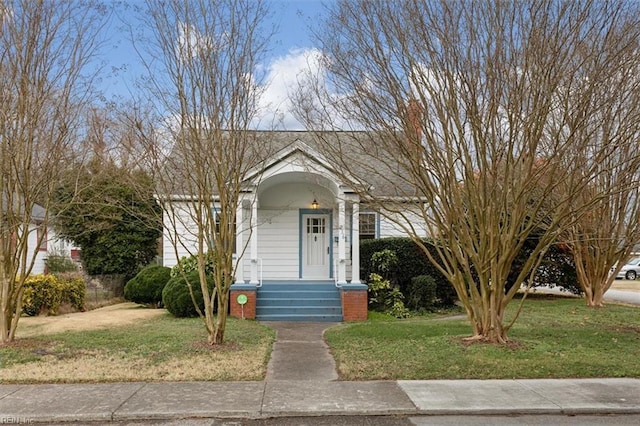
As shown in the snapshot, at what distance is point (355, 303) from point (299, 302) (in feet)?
5.09

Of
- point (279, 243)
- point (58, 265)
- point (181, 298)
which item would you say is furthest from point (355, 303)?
point (58, 265)

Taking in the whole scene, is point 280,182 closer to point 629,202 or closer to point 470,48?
point 470,48

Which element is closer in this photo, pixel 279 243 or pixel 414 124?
pixel 414 124

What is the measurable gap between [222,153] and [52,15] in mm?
3736

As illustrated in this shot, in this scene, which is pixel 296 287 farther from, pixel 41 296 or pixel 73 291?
pixel 41 296

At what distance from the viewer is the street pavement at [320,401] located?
17.6ft

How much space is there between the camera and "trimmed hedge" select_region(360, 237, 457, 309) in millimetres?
15703

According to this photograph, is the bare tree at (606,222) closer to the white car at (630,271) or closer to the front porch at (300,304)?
the front porch at (300,304)

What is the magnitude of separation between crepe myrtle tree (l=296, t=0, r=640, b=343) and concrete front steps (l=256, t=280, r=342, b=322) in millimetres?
4980

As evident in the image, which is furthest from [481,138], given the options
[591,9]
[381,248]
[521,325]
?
[381,248]

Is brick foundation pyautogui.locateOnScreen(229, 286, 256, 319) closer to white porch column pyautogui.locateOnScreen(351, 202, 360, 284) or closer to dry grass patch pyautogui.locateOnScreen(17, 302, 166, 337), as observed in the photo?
dry grass patch pyautogui.locateOnScreen(17, 302, 166, 337)

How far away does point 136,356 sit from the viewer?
8.10m

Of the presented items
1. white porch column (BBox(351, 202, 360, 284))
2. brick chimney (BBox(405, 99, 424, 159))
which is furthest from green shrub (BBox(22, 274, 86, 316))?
brick chimney (BBox(405, 99, 424, 159))

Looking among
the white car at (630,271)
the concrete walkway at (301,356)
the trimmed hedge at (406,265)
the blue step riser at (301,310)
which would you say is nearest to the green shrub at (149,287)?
the blue step riser at (301,310)
